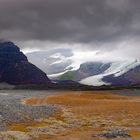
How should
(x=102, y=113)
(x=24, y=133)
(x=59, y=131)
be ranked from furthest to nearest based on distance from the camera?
(x=102, y=113) < (x=59, y=131) < (x=24, y=133)

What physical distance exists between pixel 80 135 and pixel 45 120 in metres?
15.2

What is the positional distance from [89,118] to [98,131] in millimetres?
15259

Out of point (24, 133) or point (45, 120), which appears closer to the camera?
point (24, 133)

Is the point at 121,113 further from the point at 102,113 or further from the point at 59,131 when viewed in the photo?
the point at 59,131

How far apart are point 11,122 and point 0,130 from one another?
9878 mm

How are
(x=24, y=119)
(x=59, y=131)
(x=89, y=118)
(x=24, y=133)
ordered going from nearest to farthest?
(x=24, y=133), (x=59, y=131), (x=24, y=119), (x=89, y=118)

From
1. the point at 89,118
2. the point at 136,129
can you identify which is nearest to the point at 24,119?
the point at 89,118

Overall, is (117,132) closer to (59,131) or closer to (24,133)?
(59,131)

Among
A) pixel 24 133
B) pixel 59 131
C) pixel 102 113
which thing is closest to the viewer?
pixel 24 133

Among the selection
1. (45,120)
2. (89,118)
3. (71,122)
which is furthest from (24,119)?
(89,118)

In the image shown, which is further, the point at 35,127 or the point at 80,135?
the point at 35,127

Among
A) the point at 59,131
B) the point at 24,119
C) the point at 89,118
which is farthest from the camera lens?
the point at 89,118

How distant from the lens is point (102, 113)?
268ft

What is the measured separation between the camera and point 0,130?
2055 inches
